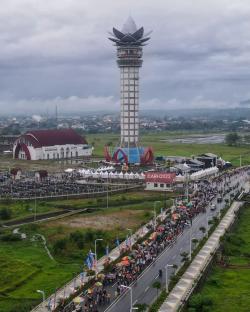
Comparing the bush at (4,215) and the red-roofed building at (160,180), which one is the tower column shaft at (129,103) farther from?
the bush at (4,215)

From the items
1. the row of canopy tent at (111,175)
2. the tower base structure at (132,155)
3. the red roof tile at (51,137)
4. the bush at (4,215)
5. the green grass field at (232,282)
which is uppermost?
the red roof tile at (51,137)

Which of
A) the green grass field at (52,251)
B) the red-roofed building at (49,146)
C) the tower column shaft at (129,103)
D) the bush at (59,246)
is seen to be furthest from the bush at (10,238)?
the red-roofed building at (49,146)

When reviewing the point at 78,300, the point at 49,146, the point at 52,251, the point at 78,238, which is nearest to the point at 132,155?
the point at 49,146

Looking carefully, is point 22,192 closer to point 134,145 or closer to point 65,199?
point 65,199

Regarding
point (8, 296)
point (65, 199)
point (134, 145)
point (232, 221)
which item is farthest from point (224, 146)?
point (8, 296)

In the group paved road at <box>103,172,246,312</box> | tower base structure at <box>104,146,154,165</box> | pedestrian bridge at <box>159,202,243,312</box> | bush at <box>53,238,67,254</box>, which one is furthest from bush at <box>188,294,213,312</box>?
tower base structure at <box>104,146,154,165</box>

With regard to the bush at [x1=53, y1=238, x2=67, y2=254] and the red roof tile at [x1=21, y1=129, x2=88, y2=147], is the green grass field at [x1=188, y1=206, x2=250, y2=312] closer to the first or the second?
the bush at [x1=53, y1=238, x2=67, y2=254]
